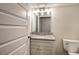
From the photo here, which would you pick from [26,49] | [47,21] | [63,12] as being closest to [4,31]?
[26,49]

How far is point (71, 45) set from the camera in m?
1.09

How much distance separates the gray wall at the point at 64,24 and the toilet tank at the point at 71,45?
0.18 ft

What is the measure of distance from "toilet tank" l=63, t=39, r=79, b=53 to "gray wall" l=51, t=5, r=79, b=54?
54 mm

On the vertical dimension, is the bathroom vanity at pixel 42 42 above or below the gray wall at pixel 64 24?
below

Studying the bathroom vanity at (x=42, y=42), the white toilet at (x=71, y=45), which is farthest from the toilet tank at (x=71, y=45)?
the bathroom vanity at (x=42, y=42)

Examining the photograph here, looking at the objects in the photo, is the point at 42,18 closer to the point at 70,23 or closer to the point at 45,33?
the point at 45,33

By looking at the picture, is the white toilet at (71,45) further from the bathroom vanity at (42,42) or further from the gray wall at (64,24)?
the bathroom vanity at (42,42)

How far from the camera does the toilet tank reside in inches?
41.1

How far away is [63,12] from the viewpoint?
3.48 feet

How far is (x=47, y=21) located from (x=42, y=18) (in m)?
0.08

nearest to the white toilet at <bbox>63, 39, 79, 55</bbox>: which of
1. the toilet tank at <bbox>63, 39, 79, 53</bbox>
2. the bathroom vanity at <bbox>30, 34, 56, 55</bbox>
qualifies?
the toilet tank at <bbox>63, 39, 79, 53</bbox>

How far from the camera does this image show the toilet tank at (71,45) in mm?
1044

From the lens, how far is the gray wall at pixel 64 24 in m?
1.03

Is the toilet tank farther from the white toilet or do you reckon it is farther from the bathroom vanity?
the bathroom vanity
